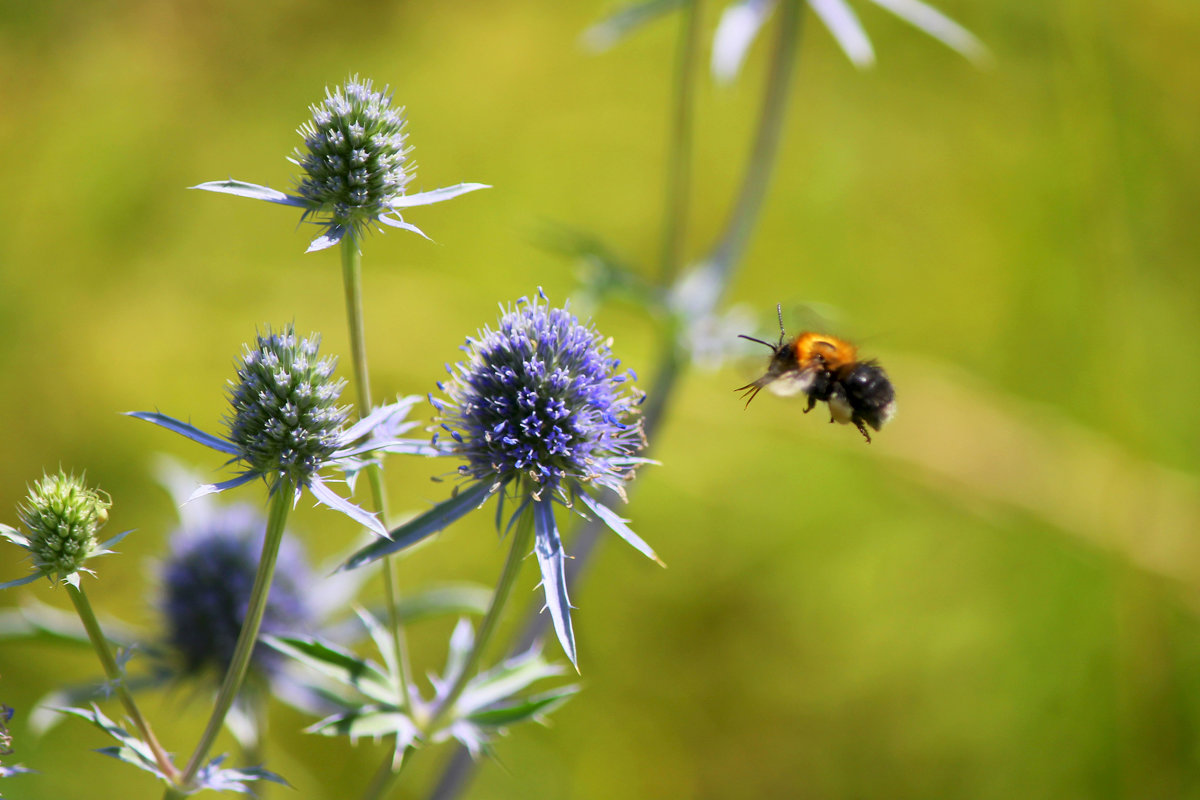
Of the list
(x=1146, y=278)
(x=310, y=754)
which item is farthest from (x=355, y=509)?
(x=1146, y=278)

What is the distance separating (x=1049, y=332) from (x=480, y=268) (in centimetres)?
185

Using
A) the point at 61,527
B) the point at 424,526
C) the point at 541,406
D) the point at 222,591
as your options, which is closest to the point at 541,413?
the point at 541,406

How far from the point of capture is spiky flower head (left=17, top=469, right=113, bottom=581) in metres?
0.91

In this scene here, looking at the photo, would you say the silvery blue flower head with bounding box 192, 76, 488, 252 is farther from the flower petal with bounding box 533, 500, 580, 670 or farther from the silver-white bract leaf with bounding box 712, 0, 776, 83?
the silver-white bract leaf with bounding box 712, 0, 776, 83

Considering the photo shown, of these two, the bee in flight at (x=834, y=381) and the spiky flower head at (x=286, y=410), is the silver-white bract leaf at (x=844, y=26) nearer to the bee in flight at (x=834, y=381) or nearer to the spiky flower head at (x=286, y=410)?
the bee in flight at (x=834, y=381)

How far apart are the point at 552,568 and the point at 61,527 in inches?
20.5

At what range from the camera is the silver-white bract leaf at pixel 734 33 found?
5.84 feet

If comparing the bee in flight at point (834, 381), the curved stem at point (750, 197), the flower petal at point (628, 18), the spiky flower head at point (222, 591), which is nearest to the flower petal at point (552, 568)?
the bee in flight at point (834, 381)

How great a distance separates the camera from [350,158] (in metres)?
1.06

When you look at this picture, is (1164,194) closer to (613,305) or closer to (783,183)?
(783,183)

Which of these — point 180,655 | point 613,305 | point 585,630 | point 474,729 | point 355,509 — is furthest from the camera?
point 613,305

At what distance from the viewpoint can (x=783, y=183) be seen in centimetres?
305

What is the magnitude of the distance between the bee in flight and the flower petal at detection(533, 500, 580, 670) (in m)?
0.55

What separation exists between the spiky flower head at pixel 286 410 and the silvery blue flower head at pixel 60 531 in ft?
0.53
